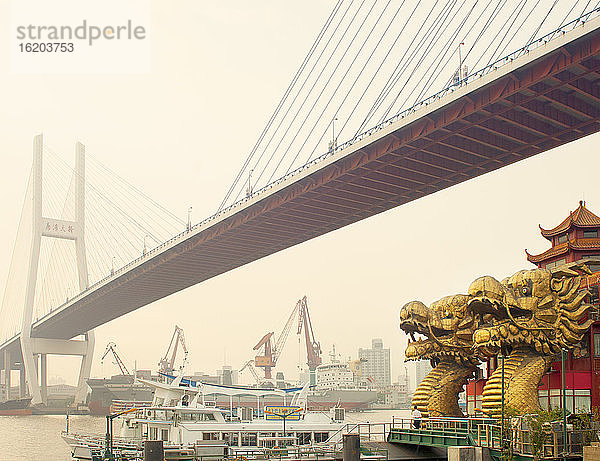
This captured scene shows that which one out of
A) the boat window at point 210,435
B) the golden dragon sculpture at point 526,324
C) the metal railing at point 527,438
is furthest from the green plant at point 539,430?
the boat window at point 210,435

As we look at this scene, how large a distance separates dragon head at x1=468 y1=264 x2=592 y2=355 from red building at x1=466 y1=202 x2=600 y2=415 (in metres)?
0.69

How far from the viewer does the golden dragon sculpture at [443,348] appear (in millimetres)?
28000

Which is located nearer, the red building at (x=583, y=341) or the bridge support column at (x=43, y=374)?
the red building at (x=583, y=341)

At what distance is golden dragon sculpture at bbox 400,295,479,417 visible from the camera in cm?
2800

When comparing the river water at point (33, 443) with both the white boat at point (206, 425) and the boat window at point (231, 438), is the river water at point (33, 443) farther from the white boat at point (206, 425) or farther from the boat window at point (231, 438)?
the boat window at point (231, 438)

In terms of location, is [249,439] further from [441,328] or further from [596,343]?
[596,343]

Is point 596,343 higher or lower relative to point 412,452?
higher

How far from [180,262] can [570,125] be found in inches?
1135

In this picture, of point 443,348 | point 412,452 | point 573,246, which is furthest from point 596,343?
point 412,452

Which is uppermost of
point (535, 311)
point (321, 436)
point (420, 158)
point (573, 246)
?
point (420, 158)

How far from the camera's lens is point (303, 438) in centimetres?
3466

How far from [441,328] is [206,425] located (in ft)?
33.2

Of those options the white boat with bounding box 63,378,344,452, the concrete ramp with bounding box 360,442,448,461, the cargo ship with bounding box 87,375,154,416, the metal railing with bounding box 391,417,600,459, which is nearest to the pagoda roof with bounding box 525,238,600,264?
the metal railing with bounding box 391,417,600,459

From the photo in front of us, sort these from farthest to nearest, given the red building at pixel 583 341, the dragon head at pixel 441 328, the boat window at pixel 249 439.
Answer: the boat window at pixel 249 439
the dragon head at pixel 441 328
the red building at pixel 583 341
